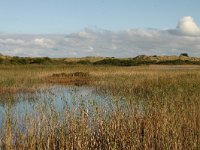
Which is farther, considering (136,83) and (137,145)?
(136,83)

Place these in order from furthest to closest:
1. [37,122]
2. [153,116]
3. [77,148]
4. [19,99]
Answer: [19,99] → [153,116] → [37,122] → [77,148]

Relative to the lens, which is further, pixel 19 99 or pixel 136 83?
pixel 136 83

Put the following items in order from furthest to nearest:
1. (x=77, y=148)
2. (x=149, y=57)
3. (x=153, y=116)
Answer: (x=149, y=57) < (x=153, y=116) < (x=77, y=148)

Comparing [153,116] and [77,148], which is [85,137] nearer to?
[77,148]

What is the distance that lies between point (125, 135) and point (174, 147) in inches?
48.9

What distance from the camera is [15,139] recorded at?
7062mm

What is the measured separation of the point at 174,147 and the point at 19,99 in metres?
9.35

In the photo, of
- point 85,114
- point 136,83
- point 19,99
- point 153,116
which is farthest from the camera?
point 136,83

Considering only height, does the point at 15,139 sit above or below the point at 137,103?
below

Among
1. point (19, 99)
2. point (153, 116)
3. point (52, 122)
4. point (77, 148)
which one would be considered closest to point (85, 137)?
point (77, 148)

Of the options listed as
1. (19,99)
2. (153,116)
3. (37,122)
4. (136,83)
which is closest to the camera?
(37,122)

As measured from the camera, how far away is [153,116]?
8031 mm

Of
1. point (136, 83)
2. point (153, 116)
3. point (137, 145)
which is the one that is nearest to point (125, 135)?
point (137, 145)

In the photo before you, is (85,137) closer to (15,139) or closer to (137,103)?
(15,139)
